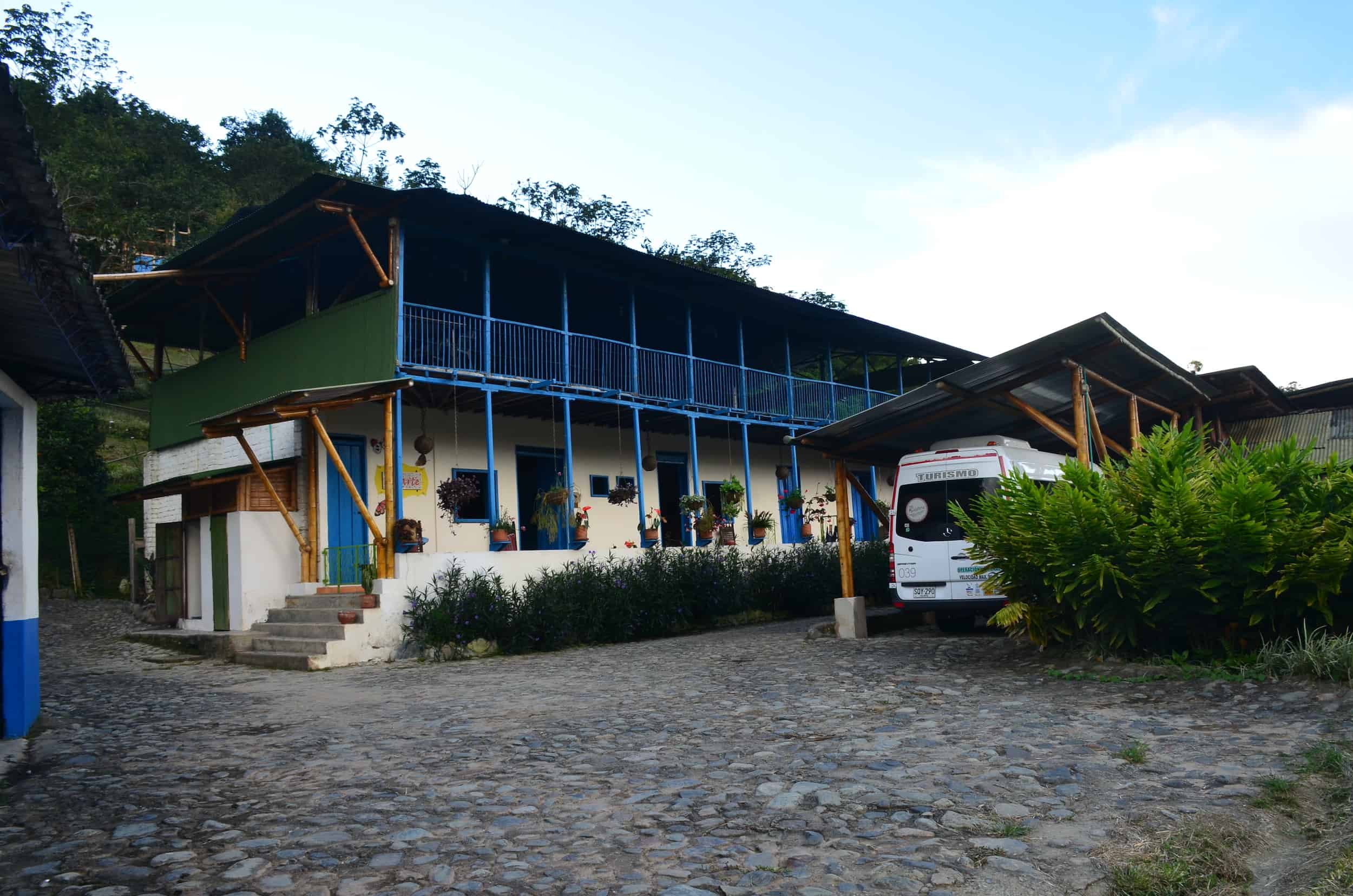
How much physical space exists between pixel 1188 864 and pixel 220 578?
44.4ft

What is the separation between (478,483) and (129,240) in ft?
63.0

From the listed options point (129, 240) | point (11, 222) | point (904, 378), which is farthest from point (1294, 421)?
point (129, 240)

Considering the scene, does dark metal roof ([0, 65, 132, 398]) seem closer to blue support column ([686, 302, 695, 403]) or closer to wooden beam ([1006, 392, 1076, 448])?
wooden beam ([1006, 392, 1076, 448])

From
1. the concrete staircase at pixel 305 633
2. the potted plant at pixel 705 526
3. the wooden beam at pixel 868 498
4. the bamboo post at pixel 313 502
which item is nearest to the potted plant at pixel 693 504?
the potted plant at pixel 705 526

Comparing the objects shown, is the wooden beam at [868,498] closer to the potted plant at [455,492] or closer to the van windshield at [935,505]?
Answer: the van windshield at [935,505]

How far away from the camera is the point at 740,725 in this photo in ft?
21.3

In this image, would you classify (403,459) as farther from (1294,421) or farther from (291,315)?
(1294,421)

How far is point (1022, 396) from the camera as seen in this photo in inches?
452

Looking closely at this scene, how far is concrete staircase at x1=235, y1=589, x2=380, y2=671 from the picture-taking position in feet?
37.8

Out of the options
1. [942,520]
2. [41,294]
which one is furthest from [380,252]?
[41,294]

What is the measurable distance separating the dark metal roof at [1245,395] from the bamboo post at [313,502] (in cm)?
1355

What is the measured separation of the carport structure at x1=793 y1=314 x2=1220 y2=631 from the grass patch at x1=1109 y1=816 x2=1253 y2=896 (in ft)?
18.4

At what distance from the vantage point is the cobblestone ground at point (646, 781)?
11.8ft

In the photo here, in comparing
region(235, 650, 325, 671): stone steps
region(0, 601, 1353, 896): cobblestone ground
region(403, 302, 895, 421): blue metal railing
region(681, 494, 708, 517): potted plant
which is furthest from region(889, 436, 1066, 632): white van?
region(235, 650, 325, 671): stone steps
